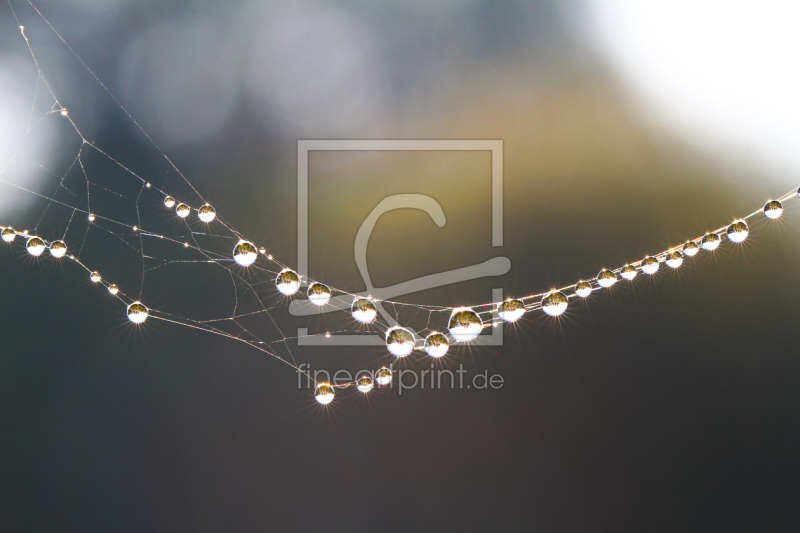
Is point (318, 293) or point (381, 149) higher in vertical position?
point (381, 149)

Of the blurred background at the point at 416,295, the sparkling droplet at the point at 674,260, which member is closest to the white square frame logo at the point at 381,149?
the blurred background at the point at 416,295

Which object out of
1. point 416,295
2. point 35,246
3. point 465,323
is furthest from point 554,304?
point 35,246

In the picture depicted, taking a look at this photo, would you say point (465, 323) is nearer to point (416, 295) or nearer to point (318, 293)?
point (318, 293)

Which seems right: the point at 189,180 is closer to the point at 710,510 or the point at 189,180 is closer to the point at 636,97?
the point at 636,97

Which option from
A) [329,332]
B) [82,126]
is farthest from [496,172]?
[82,126]

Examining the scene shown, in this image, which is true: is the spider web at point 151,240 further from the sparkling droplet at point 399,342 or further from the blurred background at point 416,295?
the sparkling droplet at point 399,342

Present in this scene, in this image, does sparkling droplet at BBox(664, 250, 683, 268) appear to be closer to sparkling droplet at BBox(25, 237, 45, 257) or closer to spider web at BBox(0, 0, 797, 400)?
spider web at BBox(0, 0, 797, 400)

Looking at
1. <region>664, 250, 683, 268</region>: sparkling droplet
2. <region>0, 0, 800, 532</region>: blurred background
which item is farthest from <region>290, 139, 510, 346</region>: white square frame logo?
<region>664, 250, 683, 268</region>: sparkling droplet
